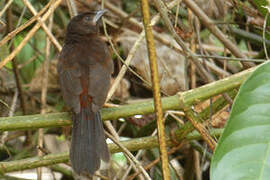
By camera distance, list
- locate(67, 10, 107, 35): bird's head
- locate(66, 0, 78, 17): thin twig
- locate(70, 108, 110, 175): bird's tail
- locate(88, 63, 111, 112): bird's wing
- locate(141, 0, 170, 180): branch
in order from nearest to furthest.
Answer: locate(141, 0, 170, 180): branch, locate(70, 108, 110, 175): bird's tail, locate(88, 63, 111, 112): bird's wing, locate(66, 0, 78, 17): thin twig, locate(67, 10, 107, 35): bird's head

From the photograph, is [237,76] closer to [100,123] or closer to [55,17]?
[100,123]

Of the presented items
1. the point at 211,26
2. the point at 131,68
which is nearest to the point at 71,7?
the point at 131,68

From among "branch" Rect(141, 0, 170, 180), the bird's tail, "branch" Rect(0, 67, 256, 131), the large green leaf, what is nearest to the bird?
the bird's tail

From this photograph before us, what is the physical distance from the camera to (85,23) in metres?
3.55

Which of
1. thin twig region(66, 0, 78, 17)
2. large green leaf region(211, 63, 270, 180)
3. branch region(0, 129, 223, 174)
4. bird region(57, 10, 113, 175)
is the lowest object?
branch region(0, 129, 223, 174)

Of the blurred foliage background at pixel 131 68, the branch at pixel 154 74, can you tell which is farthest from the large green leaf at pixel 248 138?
the blurred foliage background at pixel 131 68

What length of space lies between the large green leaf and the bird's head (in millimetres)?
2219

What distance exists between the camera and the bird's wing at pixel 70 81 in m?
2.77

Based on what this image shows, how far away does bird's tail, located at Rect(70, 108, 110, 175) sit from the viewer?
2.37m

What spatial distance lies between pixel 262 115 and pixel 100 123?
137 centimetres

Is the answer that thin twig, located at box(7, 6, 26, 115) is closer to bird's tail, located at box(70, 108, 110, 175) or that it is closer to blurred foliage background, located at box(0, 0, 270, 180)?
blurred foliage background, located at box(0, 0, 270, 180)

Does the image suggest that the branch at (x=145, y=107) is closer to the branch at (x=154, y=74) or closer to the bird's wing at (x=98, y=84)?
the bird's wing at (x=98, y=84)

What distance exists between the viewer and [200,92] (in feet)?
6.37

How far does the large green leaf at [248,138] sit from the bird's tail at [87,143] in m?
1.17
